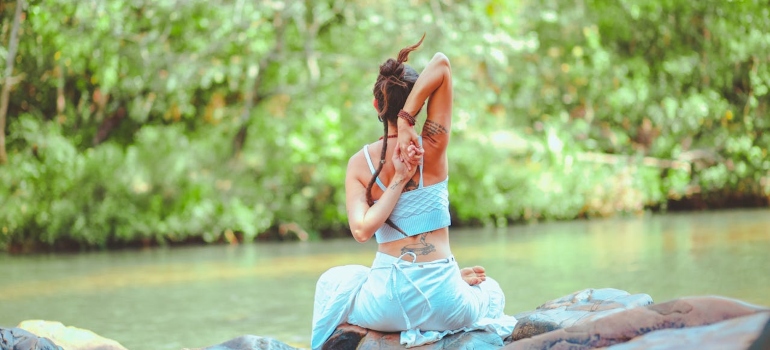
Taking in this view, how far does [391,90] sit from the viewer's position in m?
3.87

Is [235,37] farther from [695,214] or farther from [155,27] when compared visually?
[695,214]

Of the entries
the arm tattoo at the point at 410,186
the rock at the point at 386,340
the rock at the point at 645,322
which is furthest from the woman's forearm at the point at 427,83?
the rock at the point at 645,322

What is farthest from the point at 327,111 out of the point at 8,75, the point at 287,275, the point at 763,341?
the point at 763,341

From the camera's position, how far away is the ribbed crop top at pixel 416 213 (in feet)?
12.8

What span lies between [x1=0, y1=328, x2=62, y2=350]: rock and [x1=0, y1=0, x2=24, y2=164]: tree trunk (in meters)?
10.4

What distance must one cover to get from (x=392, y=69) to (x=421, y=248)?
754mm

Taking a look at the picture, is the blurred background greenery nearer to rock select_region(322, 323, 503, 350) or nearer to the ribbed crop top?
rock select_region(322, 323, 503, 350)

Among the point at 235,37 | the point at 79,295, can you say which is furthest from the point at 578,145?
the point at 79,295

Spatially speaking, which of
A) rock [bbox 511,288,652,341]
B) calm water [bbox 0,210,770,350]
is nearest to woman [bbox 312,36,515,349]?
rock [bbox 511,288,652,341]

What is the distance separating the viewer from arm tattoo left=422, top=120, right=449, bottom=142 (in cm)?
390

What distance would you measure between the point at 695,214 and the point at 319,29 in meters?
8.24

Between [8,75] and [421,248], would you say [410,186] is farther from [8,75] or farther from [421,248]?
[8,75]

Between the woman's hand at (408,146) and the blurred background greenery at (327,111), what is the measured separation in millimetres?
10985

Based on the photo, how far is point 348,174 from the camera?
159 inches
